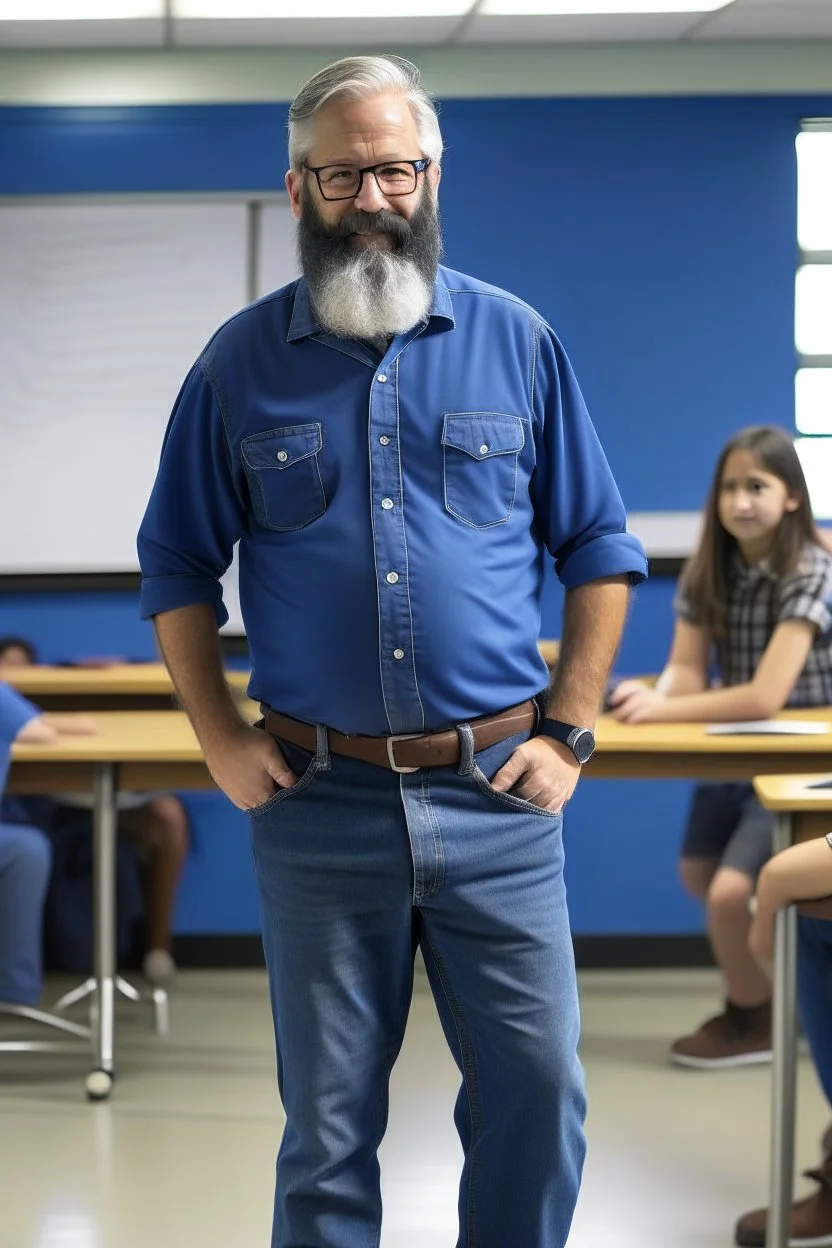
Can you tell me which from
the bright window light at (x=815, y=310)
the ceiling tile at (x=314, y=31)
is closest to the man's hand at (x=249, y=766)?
the ceiling tile at (x=314, y=31)

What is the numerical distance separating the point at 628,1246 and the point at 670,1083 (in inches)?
37.2

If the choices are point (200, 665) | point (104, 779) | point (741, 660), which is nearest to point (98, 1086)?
point (104, 779)

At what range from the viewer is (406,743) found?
5.65 feet

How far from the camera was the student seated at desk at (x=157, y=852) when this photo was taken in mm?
4598

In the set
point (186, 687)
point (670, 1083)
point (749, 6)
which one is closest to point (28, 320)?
point (749, 6)

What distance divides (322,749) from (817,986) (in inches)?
47.5

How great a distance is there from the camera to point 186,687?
6.01 ft

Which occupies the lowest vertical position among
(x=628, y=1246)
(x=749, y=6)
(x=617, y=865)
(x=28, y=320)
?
(x=628, y=1246)

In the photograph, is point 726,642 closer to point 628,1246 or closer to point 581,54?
point 628,1246

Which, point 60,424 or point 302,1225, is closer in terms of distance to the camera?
point 302,1225

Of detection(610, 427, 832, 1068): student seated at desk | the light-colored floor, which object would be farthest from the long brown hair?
the light-colored floor

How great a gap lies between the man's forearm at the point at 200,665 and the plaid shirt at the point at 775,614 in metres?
2.12

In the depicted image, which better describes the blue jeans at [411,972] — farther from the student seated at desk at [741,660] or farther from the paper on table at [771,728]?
the student seated at desk at [741,660]

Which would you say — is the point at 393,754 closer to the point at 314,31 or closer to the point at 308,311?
the point at 308,311
